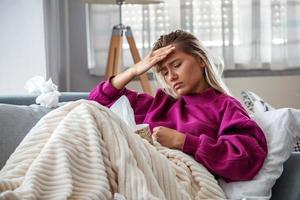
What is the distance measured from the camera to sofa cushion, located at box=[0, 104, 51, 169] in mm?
1426

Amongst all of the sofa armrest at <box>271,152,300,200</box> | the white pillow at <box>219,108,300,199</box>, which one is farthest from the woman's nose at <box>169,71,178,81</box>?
the sofa armrest at <box>271,152,300,200</box>

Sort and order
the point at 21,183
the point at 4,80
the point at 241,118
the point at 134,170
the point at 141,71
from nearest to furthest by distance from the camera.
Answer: the point at 21,183 → the point at 134,170 → the point at 241,118 → the point at 141,71 → the point at 4,80

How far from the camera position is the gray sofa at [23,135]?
4.25 feet

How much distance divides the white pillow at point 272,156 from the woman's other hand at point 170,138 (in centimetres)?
16

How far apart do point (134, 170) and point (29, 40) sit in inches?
60.9

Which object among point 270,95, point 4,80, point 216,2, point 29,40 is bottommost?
point 270,95

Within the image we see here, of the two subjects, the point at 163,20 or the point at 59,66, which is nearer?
the point at 59,66

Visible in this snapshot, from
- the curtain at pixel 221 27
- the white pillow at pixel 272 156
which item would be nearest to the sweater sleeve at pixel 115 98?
the white pillow at pixel 272 156

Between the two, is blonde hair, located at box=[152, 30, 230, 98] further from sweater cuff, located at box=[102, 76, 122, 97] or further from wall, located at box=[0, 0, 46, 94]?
wall, located at box=[0, 0, 46, 94]

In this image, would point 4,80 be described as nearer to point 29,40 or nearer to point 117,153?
point 29,40

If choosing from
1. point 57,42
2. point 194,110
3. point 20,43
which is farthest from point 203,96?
point 57,42

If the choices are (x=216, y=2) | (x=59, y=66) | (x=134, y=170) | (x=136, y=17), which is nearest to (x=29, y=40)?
(x=59, y=66)

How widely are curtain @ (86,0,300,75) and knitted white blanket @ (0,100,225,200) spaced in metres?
1.99

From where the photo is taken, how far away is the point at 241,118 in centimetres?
143
